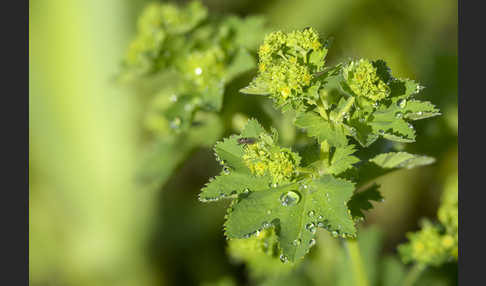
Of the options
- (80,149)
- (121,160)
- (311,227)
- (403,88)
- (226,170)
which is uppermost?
(80,149)

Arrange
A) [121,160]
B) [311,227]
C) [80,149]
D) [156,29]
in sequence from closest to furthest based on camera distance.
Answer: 1. [311,227]
2. [156,29]
3. [121,160]
4. [80,149]

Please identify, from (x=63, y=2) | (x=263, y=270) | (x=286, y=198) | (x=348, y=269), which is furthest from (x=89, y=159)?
(x=286, y=198)

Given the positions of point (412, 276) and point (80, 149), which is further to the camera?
point (80, 149)

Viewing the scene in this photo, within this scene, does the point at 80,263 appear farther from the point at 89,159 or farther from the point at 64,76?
the point at 64,76

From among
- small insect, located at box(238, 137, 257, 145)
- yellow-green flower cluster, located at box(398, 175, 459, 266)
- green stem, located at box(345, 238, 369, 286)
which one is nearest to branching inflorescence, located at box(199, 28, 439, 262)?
small insect, located at box(238, 137, 257, 145)

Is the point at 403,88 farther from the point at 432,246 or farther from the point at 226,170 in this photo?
the point at 432,246

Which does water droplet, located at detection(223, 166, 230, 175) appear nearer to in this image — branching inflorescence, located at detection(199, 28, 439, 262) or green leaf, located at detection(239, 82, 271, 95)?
branching inflorescence, located at detection(199, 28, 439, 262)

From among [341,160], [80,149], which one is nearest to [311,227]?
[341,160]
